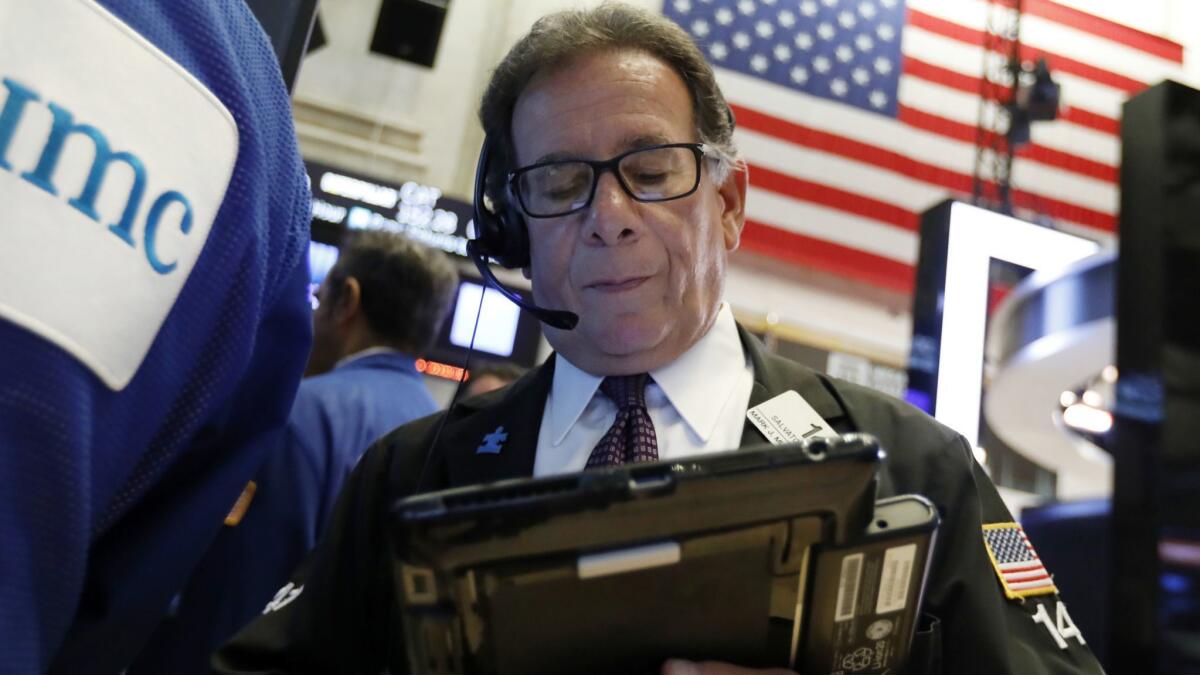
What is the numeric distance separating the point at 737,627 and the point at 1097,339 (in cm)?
338

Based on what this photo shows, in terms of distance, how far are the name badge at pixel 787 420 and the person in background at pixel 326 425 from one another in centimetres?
59

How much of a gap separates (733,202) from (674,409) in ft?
1.05

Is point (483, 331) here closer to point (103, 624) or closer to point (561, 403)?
point (561, 403)

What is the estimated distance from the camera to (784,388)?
1164mm

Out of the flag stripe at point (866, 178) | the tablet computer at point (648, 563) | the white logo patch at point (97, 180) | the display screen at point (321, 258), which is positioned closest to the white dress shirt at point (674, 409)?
the tablet computer at point (648, 563)

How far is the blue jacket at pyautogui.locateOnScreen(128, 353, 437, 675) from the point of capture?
161 centimetres

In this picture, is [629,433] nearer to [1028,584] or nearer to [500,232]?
[500,232]

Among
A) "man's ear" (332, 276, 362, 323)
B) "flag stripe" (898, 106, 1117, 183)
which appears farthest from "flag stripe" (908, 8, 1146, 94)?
"man's ear" (332, 276, 362, 323)

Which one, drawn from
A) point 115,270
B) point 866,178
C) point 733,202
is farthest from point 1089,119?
point 115,270

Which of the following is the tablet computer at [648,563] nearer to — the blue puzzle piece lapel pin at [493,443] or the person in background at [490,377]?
the blue puzzle piece lapel pin at [493,443]

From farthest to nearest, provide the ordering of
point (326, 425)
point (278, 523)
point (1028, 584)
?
point (326, 425) → point (278, 523) → point (1028, 584)

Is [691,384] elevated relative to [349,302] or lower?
lower

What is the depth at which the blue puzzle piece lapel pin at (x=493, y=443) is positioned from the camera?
3.76 ft

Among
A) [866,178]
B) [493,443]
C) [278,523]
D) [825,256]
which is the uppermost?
[866,178]
